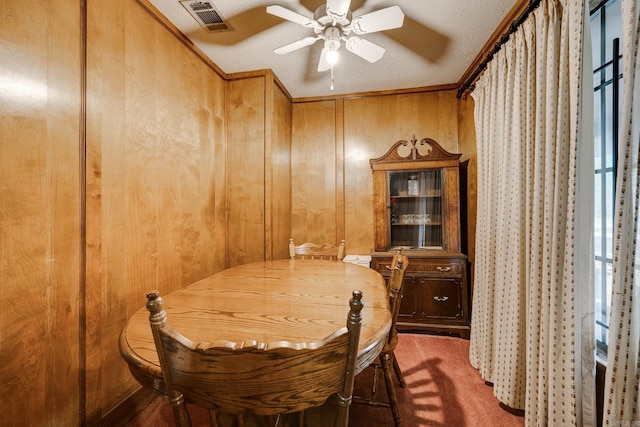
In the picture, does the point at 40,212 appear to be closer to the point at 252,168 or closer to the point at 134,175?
the point at 134,175

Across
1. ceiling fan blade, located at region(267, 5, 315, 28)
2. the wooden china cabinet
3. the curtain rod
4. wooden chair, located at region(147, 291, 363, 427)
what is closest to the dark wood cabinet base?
the wooden china cabinet

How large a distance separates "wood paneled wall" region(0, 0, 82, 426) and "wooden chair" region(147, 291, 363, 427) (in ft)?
3.64

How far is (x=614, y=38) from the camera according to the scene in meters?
1.37

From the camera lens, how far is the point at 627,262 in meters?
1.00

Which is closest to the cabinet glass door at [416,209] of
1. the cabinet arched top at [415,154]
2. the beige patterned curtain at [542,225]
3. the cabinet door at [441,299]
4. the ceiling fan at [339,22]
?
the cabinet arched top at [415,154]

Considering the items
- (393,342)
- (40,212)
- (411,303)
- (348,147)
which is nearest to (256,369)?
(393,342)

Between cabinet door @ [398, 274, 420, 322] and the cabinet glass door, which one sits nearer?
cabinet door @ [398, 274, 420, 322]

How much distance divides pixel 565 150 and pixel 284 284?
156 cm

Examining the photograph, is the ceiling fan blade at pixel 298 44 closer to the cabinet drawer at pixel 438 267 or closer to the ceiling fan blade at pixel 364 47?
the ceiling fan blade at pixel 364 47

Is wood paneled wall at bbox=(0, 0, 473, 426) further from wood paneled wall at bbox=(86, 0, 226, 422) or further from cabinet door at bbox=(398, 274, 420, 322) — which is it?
cabinet door at bbox=(398, 274, 420, 322)

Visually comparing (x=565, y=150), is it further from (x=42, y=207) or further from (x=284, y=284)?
(x=42, y=207)

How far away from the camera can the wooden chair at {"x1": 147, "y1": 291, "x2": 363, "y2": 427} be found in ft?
1.90

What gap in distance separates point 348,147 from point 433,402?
2618 millimetres

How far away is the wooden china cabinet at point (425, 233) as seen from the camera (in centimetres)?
272
